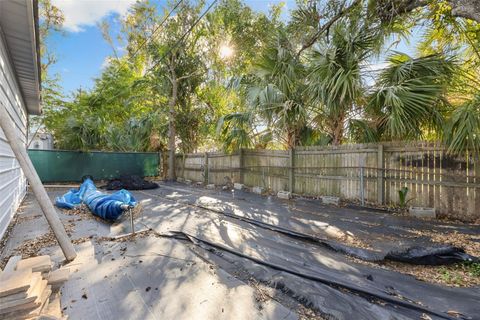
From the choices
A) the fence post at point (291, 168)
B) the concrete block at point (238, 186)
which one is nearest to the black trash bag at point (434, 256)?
the fence post at point (291, 168)

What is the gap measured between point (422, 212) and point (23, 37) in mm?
6585

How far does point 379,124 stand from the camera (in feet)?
17.1

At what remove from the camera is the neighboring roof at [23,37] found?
2703 millimetres

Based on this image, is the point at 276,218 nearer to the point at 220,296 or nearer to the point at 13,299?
the point at 220,296

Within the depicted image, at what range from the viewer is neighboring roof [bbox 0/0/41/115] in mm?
2703

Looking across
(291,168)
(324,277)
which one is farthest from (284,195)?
(324,277)

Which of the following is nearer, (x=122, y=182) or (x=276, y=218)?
(x=276, y=218)

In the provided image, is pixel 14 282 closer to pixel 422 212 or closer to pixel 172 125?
pixel 422 212

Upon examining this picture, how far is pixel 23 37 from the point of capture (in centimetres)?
328

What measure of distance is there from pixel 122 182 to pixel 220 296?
820cm

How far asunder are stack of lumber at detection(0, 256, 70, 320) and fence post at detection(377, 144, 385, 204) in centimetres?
518

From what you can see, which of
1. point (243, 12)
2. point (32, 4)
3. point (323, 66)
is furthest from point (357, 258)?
point (243, 12)

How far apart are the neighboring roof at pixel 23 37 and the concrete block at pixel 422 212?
19.8 ft

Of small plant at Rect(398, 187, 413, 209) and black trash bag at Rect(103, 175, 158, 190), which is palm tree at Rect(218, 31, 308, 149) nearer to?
small plant at Rect(398, 187, 413, 209)
